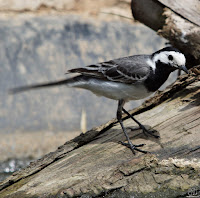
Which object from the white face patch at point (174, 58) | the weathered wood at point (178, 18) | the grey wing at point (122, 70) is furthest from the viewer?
the weathered wood at point (178, 18)

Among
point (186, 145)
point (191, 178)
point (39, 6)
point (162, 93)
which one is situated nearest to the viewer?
point (191, 178)

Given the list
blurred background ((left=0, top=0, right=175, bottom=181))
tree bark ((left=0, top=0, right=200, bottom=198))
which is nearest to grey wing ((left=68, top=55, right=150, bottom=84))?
tree bark ((left=0, top=0, right=200, bottom=198))

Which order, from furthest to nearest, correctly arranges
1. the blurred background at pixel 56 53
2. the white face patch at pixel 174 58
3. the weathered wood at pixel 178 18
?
the blurred background at pixel 56 53
the weathered wood at pixel 178 18
the white face patch at pixel 174 58

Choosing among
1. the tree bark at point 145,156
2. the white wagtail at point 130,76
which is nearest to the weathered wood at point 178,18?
the tree bark at point 145,156

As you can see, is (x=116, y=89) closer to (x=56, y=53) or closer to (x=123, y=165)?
(x=123, y=165)

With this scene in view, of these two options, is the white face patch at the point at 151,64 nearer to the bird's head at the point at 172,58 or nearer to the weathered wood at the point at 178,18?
the bird's head at the point at 172,58

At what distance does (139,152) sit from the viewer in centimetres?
364

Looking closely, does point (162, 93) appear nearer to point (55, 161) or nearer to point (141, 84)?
point (141, 84)

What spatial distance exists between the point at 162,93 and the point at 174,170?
1.24 meters

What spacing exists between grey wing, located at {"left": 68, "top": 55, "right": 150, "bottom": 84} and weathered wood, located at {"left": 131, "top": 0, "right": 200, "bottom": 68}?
553 mm

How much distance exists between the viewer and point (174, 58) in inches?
147

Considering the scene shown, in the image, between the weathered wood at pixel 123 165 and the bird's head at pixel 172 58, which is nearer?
the weathered wood at pixel 123 165

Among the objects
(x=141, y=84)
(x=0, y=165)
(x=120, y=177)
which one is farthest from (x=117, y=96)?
(x=0, y=165)

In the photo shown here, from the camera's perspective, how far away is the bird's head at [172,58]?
3730mm
